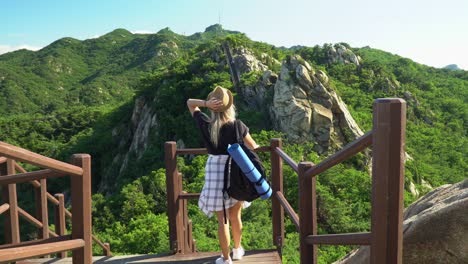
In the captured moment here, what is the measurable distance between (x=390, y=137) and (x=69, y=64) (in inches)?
3823

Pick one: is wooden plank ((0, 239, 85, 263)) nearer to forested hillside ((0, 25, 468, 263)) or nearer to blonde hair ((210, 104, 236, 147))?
blonde hair ((210, 104, 236, 147))

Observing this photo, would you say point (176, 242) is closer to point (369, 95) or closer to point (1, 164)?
point (1, 164)

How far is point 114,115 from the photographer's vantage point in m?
36.1

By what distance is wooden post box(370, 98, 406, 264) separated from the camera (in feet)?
4.68

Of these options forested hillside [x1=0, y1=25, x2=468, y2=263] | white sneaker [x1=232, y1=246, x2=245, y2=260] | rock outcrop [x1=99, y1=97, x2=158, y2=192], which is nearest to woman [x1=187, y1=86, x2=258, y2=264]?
white sneaker [x1=232, y1=246, x2=245, y2=260]

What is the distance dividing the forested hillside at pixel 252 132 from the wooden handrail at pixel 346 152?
16.2 feet

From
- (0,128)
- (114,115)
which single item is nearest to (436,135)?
(114,115)

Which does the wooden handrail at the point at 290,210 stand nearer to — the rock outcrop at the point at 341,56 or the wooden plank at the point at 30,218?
the wooden plank at the point at 30,218

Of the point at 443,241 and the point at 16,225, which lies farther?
the point at 16,225

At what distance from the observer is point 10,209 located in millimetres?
3021

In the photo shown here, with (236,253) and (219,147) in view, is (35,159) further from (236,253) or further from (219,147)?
(236,253)

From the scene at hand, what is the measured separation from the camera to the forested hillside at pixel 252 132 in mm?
11188

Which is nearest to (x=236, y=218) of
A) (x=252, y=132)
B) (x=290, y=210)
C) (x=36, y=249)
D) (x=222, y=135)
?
(x=290, y=210)

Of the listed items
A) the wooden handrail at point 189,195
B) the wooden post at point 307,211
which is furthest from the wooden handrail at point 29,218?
the wooden post at point 307,211
